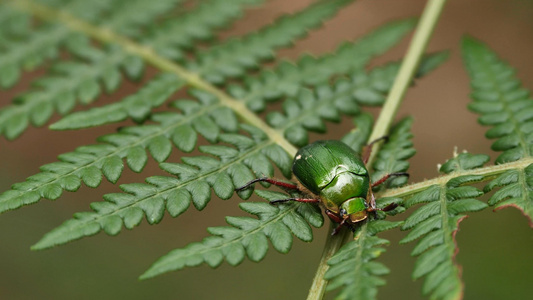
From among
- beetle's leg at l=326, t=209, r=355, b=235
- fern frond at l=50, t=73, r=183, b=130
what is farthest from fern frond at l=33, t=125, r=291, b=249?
beetle's leg at l=326, t=209, r=355, b=235

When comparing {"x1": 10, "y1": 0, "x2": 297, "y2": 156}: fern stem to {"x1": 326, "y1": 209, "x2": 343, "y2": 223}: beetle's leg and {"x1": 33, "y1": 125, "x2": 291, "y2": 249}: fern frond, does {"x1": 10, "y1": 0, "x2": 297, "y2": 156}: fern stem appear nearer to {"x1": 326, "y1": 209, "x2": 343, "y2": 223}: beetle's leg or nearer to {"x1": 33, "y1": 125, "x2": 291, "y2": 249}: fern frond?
{"x1": 33, "y1": 125, "x2": 291, "y2": 249}: fern frond

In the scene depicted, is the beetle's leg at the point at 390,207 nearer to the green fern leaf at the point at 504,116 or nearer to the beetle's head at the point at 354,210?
the beetle's head at the point at 354,210

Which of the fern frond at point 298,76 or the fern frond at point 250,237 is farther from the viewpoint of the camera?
the fern frond at point 298,76

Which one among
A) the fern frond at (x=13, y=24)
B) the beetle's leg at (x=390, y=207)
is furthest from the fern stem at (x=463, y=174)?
the fern frond at (x=13, y=24)

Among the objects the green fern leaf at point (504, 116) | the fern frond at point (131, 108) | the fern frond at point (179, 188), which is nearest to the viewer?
the fern frond at point (179, 188)

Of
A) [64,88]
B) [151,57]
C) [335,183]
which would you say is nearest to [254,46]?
[151,57]

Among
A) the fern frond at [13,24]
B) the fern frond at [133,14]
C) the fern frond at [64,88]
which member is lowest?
the fern frond at [64,88]

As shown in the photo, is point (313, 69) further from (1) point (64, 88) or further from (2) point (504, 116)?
(1) point (64, 88)
